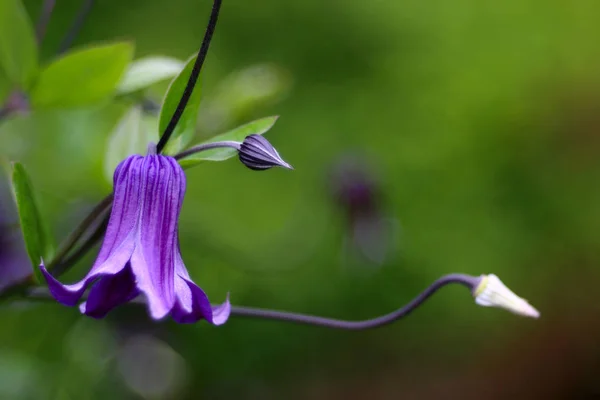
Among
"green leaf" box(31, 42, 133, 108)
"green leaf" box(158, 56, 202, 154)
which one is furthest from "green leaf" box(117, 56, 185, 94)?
"green leaf" box(158, 56, 202, 154)

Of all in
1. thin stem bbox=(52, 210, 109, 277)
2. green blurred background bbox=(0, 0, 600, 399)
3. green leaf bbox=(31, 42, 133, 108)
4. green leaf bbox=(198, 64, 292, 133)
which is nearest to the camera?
thin stem bbox=(52, 210, 109, 277)

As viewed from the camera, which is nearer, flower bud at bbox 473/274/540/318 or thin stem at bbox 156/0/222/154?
thin stem at bbox 156/0/222/154

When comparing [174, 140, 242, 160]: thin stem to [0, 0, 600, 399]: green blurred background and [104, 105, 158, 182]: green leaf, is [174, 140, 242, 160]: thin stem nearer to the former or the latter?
[104, 105, 158, 182]: green leaf

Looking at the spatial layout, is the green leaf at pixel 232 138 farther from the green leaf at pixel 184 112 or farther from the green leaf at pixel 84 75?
the green leaf at pixel 84 75

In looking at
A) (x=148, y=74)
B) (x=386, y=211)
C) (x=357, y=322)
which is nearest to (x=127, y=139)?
(x=148, y=74)

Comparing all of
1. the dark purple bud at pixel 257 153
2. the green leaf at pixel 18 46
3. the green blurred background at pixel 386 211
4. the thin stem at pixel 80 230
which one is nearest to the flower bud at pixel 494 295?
the dark purple bud at pixel 257 153

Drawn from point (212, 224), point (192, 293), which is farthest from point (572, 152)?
point (192, 293)
